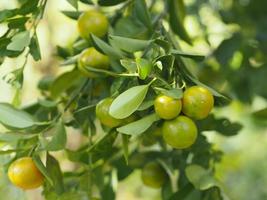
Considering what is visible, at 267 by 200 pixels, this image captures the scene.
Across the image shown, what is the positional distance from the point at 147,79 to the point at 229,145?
75.3 inches

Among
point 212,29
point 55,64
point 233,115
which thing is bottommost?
point 233,115

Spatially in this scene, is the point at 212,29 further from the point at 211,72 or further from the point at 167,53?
the point at 167,53

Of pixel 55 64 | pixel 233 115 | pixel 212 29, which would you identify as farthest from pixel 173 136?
pixel 55 64

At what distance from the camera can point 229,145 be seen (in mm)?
2611

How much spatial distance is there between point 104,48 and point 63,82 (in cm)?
28

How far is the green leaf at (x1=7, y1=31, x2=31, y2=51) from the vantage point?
31.1 inches

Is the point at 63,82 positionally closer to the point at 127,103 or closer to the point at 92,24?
the point at 92,24

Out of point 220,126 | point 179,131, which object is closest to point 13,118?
point 179,131

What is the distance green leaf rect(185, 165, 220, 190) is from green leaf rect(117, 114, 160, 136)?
0.73ft

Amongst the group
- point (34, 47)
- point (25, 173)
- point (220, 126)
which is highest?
point (34, 47)

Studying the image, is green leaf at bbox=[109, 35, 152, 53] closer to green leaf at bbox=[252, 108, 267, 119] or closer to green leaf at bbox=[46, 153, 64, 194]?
green leaf at bbox=[46, 153, 64, 194]

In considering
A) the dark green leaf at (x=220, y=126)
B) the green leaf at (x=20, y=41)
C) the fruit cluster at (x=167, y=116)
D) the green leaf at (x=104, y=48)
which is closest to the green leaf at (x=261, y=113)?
the dark green leaf at (x=220, y=126)

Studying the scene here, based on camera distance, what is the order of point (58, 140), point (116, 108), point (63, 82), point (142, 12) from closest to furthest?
point (116, 108), point (58, 140), point (142, 12), point (63, 82)

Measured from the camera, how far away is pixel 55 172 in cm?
85
